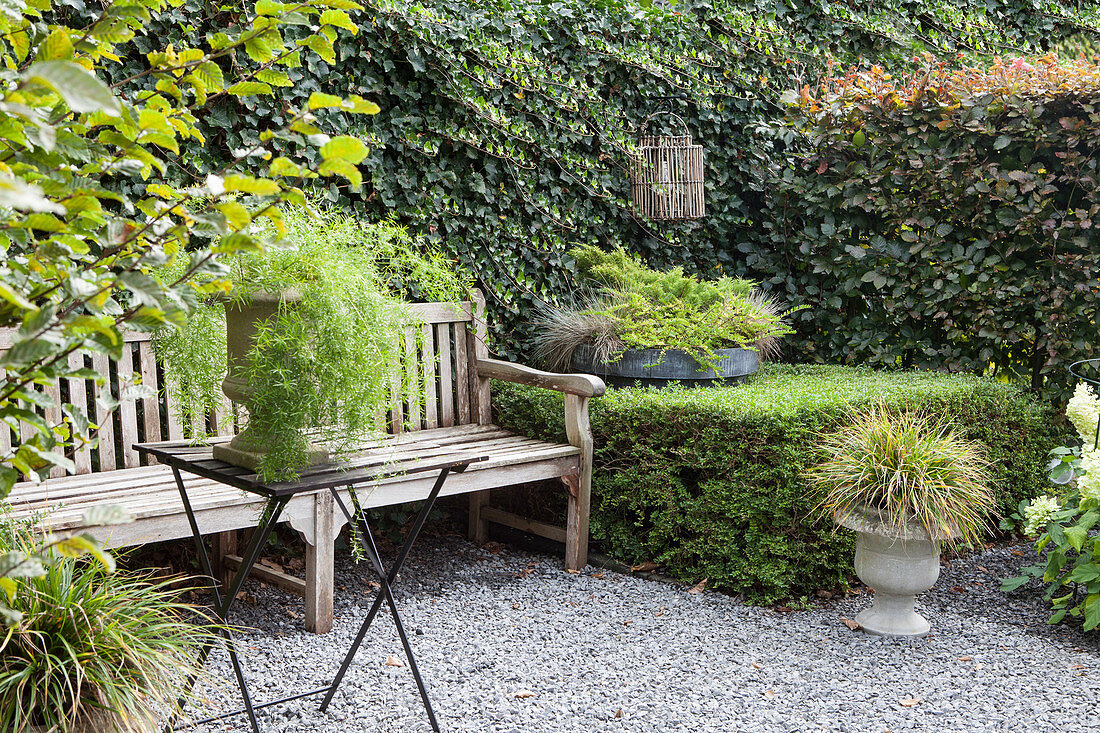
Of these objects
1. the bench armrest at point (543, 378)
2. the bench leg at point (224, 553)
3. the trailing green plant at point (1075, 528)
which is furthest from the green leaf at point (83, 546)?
the trailing green plant at point (1075, 528)

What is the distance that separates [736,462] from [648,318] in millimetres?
988

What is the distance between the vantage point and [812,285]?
5262 millimetres

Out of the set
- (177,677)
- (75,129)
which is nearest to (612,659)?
(177,677)

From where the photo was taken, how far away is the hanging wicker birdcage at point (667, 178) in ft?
15.9

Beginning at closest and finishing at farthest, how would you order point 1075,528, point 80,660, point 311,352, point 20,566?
point 20,566
point 80,660
point 311,352
point 1075,528

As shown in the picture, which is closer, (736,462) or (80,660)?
(80,660)

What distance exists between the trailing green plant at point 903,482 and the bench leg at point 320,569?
1710 mm

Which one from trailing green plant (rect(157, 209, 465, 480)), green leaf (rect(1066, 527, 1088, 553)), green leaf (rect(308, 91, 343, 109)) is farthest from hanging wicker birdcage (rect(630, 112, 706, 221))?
green leaf (rect(308, 91, 343, 109))

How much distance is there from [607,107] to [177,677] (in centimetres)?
356

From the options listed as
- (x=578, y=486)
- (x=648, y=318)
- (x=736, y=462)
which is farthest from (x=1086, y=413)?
(x=578, y=486)

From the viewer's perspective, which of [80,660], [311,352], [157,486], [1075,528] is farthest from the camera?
[1075,528]

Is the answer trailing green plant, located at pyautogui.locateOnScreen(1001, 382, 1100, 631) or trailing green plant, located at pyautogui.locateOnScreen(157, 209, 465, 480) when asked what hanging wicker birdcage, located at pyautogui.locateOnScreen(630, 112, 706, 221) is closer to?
trailing green plant, located at pyautogui.locateOnScreen(1001, 382, 1100, 631)

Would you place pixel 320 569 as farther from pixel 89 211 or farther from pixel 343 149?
pixel 343 149

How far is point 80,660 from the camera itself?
1.94m
